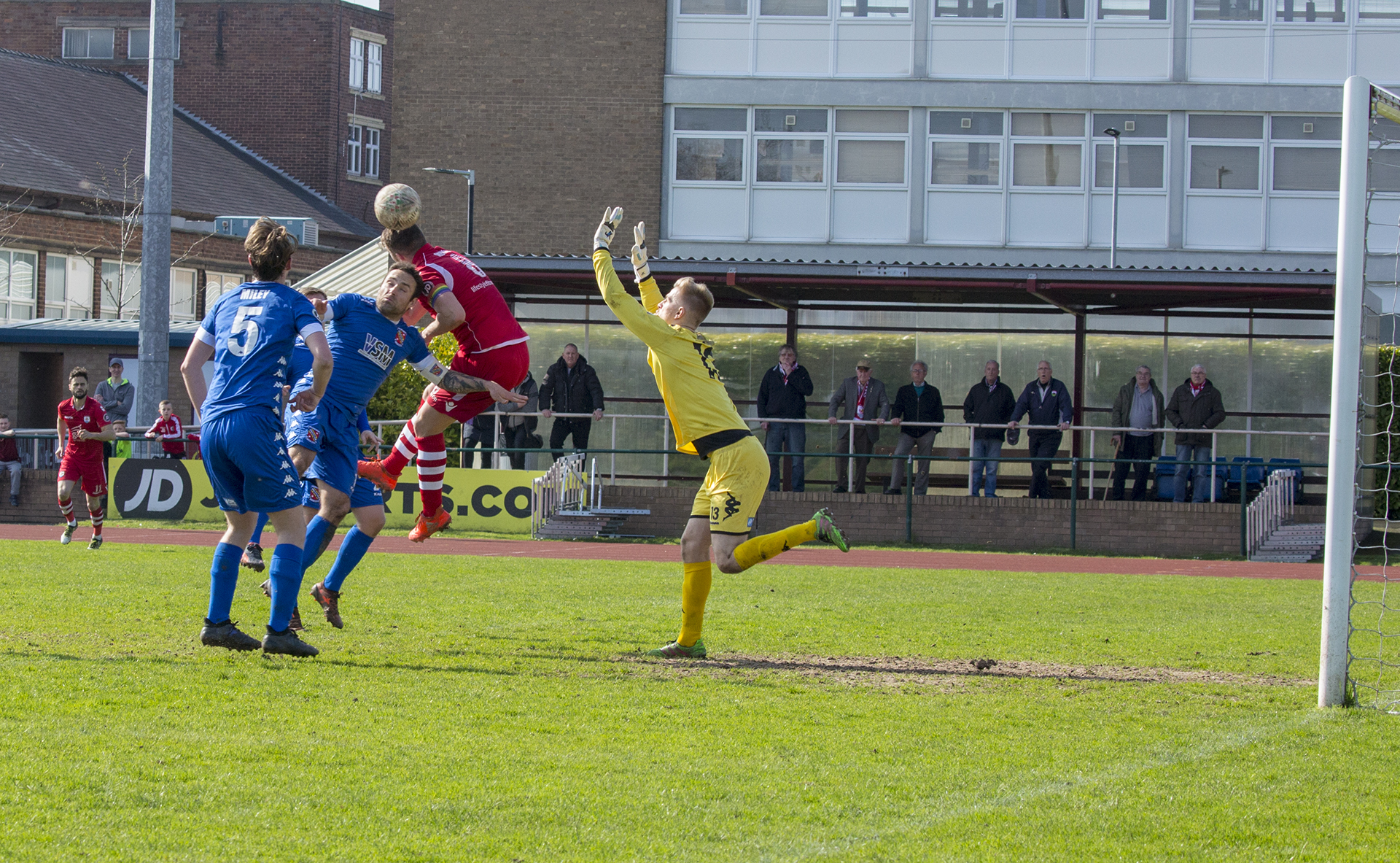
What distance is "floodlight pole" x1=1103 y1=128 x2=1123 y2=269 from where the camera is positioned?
2852 centimetres

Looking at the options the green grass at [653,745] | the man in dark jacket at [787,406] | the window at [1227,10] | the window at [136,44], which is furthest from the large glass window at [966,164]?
the window at [136,44]

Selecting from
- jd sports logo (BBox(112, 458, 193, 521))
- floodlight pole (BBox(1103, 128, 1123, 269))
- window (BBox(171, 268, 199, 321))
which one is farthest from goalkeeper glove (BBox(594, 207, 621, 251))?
window (BBox(171, 268, 199, 321))

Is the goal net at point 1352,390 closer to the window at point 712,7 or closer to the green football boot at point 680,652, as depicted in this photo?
the green football boot at point 680,652

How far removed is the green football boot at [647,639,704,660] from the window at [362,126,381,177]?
4940cm

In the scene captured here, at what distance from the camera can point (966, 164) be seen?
96.7ft

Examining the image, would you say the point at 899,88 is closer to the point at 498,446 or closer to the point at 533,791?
the point at 498,446

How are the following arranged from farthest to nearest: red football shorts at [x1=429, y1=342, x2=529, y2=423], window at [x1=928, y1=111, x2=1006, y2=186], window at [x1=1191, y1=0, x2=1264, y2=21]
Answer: window at [x1=928, y1=111, x2=1006, y2=186], window at [x1=1191, y1=0, x2=1264, y2=21], red football shorts at [x1=429, y1=342, x2=529, y2=423]

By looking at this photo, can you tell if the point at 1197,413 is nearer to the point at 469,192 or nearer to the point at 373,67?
the point at 469,192

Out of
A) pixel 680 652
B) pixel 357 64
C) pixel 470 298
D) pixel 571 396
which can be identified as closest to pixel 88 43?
pixel 357 64

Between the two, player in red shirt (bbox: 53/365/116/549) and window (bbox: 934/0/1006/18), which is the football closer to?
player in red shirt (bbox: 53/365/116/549)

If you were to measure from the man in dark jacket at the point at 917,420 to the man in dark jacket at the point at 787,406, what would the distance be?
1.36m

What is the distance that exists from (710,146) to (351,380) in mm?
22988

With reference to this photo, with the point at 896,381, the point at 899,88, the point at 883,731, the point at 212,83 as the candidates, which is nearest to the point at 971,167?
the point at 899,88

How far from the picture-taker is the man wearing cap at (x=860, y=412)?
2138cm
